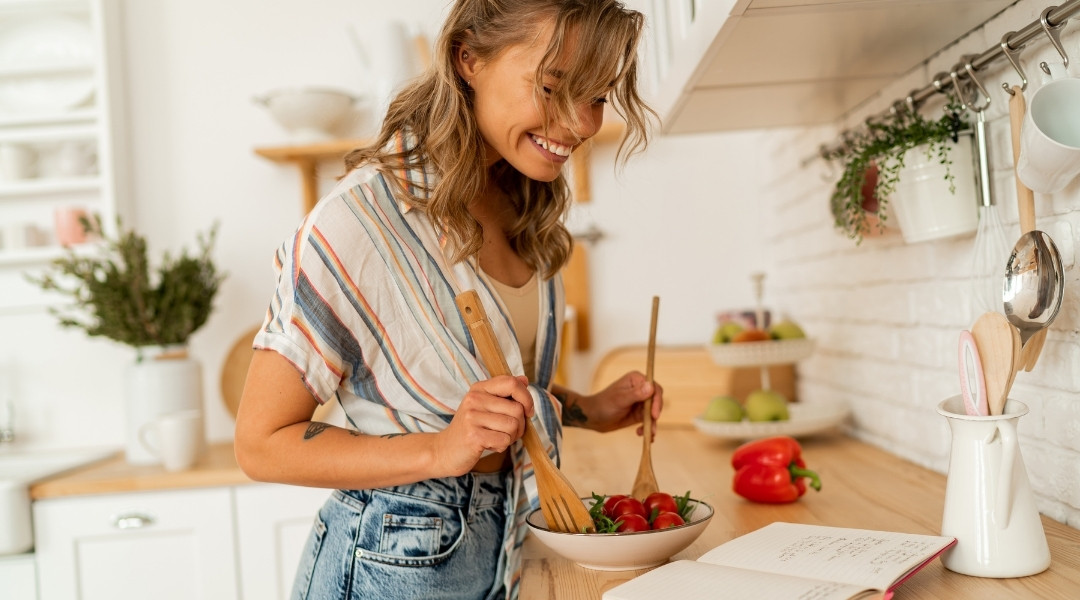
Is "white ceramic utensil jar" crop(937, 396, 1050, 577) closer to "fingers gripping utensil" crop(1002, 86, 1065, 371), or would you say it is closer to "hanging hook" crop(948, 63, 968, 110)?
"fingers gripping utensil" crop(1002, 86, 1065, 371)

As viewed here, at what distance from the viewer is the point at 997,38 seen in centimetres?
104

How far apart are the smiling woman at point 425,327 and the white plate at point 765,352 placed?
2.47 ft

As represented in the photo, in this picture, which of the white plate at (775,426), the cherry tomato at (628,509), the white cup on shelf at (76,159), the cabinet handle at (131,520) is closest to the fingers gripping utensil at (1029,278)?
the cherry tomato at (628,509)

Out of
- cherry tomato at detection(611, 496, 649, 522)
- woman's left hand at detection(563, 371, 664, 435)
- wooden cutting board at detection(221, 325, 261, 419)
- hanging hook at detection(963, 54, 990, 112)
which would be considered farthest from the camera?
wooden cutting board at detection(221, 325, 261, 419)

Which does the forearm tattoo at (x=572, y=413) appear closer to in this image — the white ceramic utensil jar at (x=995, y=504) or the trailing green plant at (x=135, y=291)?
the white ceramic utensil jar at (x=995, y=504)

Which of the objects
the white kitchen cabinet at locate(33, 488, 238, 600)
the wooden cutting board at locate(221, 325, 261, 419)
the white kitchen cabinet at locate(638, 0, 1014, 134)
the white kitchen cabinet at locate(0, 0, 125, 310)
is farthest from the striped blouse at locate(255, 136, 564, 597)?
the white kitchen cabinet at locate(0, 0, 125, 310)

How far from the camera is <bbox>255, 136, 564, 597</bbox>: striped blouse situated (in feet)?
2.93

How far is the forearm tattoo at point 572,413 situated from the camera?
1235mm

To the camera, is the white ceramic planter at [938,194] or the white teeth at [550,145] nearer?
the white teeth at [550,145]

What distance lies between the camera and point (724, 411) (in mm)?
1680

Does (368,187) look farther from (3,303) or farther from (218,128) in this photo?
(3,303)

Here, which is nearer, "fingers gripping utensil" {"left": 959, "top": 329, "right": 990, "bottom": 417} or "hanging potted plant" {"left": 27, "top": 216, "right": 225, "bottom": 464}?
"fingers gripping utensil" {"left": 959, "top": 329, "right": 990, "bottom": 417}

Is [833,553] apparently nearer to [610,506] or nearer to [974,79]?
[610,506]

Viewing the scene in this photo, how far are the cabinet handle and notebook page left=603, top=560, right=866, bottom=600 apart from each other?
1.37 m
